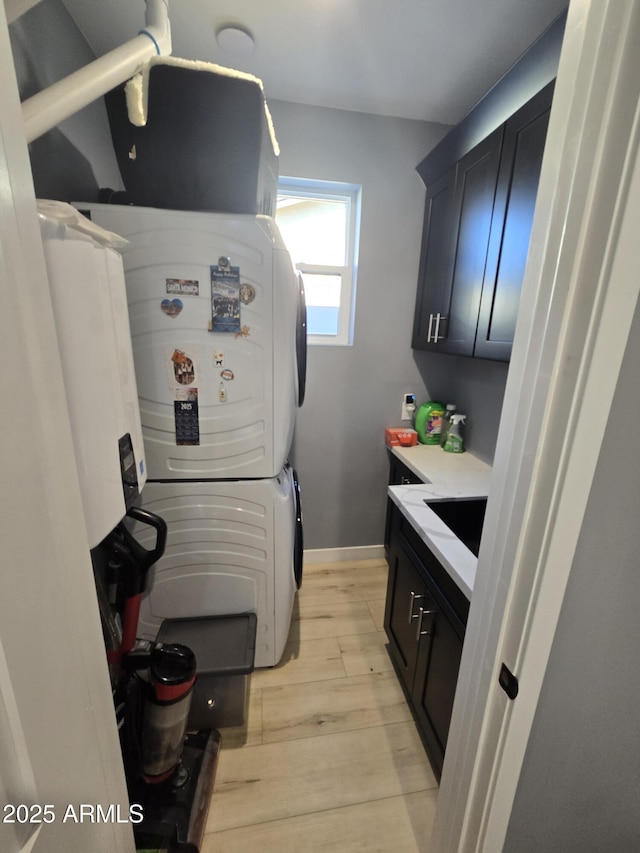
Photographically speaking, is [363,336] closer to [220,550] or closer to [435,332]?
[435,332]

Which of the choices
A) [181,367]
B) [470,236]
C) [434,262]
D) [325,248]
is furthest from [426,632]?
[325,248]

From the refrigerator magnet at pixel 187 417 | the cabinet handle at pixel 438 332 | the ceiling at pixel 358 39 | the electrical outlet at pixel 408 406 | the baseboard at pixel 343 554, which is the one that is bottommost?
the baseboard at pixel 343 554

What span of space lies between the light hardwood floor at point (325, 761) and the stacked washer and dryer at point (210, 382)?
345 millimetres

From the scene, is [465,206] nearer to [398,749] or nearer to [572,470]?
[572,470]

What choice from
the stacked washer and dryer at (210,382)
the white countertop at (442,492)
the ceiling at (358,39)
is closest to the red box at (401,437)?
the white countertop at (442,492)

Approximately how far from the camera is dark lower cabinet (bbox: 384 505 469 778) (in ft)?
3.50

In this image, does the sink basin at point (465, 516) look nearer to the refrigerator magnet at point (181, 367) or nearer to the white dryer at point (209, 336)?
the white dryer at point (209, 336)

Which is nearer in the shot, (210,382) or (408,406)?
(210,382)

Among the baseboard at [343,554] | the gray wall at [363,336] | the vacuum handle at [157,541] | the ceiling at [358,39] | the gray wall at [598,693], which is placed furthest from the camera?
the baseboard at [343,554]

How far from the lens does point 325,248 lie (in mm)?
2131

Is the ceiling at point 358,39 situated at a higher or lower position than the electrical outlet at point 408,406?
higher

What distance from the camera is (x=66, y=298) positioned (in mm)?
659

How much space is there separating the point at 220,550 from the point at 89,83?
1444 mm

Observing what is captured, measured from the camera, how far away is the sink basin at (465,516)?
4.76ft
